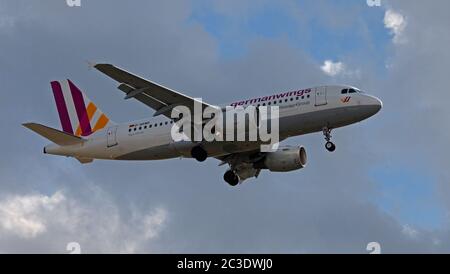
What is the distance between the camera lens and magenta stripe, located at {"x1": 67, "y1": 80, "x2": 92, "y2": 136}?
50.8 m

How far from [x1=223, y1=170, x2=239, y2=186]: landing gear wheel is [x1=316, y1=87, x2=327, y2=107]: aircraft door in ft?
33.6

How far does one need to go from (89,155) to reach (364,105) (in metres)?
16.9

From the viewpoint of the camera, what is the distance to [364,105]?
43.0m

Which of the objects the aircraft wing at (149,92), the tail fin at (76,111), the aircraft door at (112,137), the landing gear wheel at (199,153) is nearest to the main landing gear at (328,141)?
the aircraft wing at (149,92)

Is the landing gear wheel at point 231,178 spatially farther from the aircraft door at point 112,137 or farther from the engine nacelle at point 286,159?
the aircraft door at point 112,137

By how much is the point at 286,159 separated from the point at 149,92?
10.8 meters

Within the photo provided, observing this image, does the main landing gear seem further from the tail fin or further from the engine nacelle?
the tail fin

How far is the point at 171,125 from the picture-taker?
46219mm

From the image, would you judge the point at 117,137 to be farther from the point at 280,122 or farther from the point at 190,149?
the point at 280,122

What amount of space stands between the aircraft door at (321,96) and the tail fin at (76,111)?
14121 millimetres

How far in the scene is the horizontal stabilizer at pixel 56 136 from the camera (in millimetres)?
46125

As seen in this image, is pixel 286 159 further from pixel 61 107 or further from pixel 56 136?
pixel 61 107

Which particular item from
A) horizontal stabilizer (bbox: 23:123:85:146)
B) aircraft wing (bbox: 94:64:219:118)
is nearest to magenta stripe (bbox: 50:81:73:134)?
horizontal stabilizer (bbox: 23:123:85:146)
